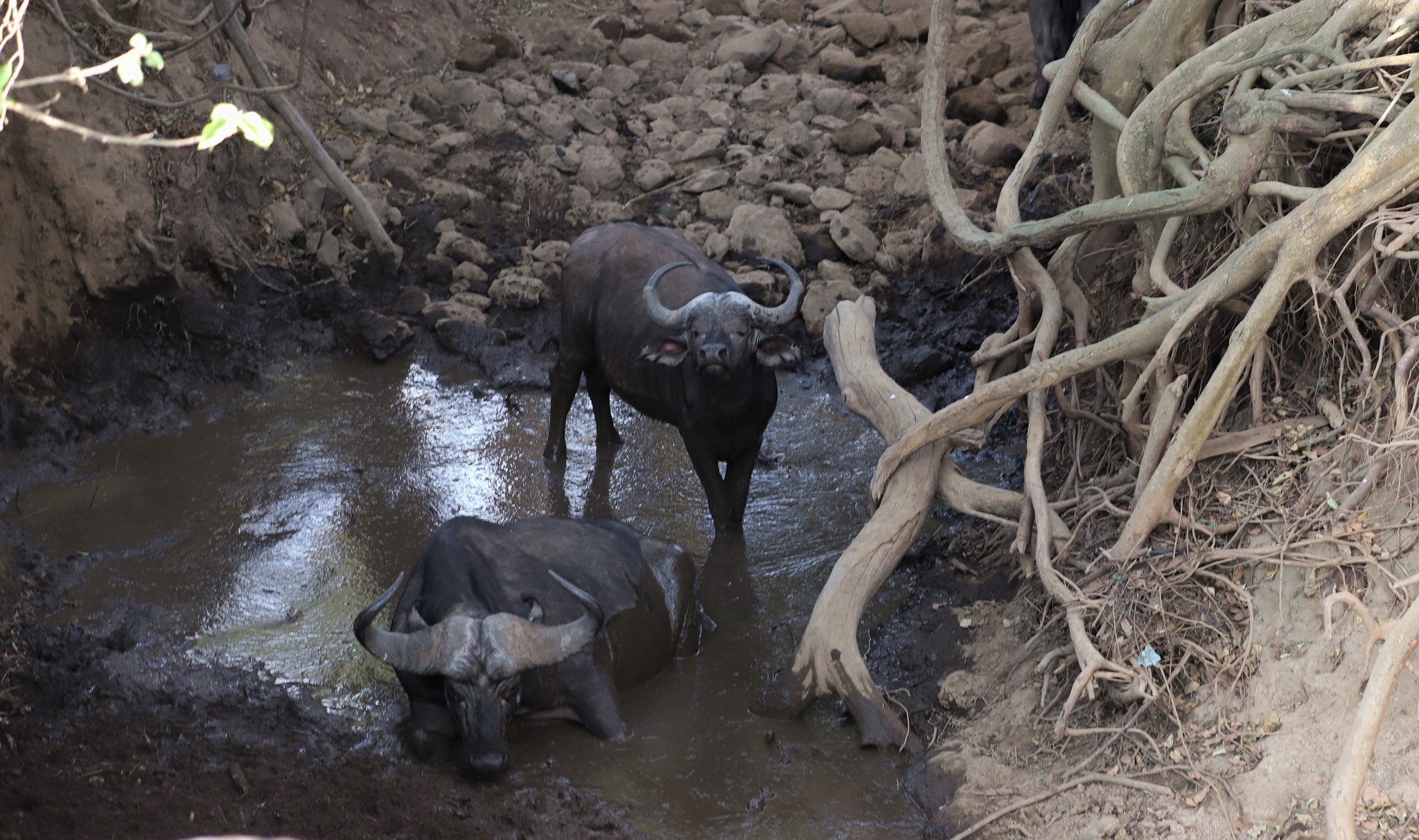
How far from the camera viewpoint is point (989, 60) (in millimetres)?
11297

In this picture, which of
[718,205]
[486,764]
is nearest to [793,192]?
[718,205]

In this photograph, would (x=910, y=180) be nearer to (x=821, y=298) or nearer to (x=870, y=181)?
(x=870, y=181)

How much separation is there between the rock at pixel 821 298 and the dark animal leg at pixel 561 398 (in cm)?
206

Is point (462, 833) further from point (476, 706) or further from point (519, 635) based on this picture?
point (519, 635)

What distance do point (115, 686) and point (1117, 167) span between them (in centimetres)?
515

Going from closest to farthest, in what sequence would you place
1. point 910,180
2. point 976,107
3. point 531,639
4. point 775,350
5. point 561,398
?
1. point 531,639
2. point 775,350
3. point 561,398
4. point 910,180
5. point 976,107

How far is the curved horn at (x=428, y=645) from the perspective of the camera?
208 inches

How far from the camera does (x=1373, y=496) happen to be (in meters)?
4.62

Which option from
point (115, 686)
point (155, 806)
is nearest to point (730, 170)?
point (115, 686)

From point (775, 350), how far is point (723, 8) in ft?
23.3

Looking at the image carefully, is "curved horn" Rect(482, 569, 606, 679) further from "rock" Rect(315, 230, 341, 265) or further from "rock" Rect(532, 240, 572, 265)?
"rock" Rect(315, 230, 341, 265)

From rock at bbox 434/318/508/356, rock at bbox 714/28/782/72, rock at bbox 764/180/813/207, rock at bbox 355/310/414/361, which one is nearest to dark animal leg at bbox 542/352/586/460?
rock at bbox 434/318/508/356

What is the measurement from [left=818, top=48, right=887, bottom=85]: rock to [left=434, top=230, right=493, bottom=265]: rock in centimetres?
382

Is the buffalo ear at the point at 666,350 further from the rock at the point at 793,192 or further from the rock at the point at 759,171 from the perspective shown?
the rock at the point at 759,171
